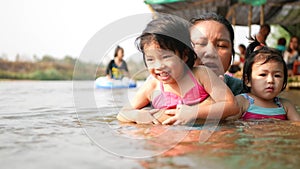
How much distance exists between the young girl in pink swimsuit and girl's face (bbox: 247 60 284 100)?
493 mm

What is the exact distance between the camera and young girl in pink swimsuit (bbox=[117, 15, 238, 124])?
1.87 metres

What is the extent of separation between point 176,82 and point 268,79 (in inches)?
26.4

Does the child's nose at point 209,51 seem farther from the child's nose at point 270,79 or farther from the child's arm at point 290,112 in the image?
the child's arm at point 290,112

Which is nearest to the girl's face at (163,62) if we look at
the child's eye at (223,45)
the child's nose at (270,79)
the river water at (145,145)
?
the river water at (145,145)

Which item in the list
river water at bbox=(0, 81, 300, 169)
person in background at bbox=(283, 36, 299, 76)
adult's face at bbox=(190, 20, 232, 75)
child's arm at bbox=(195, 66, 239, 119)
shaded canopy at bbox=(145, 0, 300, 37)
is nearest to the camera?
river water at bbox=(0, 81, 300, 169)

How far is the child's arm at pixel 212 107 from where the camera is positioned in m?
1.86

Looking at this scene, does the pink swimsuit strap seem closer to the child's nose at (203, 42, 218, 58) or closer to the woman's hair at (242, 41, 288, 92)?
the child's nose at (203, 42, 218, 58)

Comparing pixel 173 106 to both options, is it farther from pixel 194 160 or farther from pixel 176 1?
pixel 176 1

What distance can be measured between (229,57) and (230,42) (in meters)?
0.11

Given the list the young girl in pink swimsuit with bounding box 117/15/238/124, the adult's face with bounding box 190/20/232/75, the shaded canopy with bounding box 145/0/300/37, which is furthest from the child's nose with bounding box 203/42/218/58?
the shaded canopy with bounding box 145/0/300/37

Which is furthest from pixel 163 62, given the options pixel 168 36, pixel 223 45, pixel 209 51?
pixel 223 45

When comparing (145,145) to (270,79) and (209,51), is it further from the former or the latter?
(270,79)

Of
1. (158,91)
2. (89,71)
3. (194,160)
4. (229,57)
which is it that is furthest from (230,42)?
(194,160)

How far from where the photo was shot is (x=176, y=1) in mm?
6934
